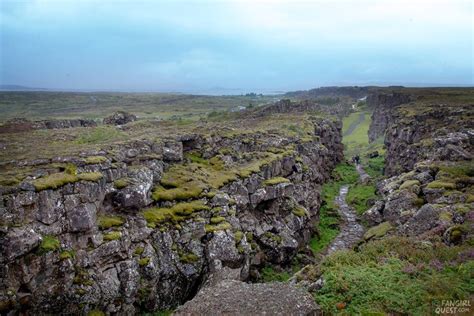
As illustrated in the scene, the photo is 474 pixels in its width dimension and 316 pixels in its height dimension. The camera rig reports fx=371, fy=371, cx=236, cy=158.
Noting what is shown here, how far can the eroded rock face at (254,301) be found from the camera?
22217 millimetres

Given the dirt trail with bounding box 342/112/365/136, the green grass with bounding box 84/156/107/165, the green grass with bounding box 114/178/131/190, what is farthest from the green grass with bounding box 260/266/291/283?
the dirt trail with bounding box 342/112/365/136

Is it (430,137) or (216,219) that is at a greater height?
(430,137)

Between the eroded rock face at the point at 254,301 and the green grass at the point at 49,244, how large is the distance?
11196mm

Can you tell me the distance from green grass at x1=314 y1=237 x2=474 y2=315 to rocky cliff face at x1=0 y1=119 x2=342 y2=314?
39.9ft

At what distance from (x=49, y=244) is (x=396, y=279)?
24.5m

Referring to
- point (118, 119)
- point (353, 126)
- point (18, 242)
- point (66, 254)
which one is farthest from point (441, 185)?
point (353, 126)

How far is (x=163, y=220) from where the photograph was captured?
116ft

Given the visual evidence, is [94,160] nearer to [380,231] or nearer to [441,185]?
[380,231]

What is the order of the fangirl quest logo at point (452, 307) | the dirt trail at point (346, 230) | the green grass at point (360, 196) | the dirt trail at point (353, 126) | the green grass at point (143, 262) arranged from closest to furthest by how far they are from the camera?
the fangirl quest logo at point (452, 307), the green grass at point (143, 262), the dirt trail at point (346, 230), the green grass at point (360, 196), the dirt trail at point (353, 126)

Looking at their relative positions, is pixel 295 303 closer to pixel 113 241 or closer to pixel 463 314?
pixel 463 314

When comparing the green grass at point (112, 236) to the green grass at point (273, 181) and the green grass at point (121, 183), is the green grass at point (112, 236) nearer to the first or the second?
the green grass at point (121, 183)

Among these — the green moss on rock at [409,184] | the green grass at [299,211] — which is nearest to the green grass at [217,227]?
the green grass at [299,211]

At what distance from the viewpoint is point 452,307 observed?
1898 cm

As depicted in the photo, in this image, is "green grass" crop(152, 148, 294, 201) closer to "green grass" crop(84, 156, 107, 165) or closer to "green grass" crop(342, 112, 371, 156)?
"green grass" crop(84, 156, 107, 165)
